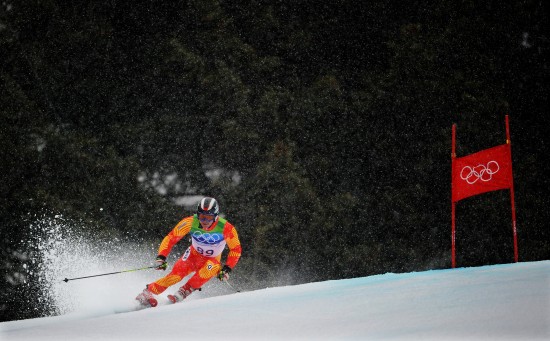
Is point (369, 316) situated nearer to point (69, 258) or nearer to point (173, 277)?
point (173, 277)

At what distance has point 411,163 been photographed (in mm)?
17828

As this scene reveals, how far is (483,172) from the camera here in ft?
29.0

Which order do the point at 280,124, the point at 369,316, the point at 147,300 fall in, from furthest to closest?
the point at 280,124 → the point at 147,300 → the point at 369,316

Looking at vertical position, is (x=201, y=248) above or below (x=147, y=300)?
above

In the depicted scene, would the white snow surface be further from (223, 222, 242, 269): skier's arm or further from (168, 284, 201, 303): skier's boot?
(223, 222, 242, 269): skier's arm

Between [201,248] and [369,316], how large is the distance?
4.53 meters

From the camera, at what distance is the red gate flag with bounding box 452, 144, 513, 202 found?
28.7ft

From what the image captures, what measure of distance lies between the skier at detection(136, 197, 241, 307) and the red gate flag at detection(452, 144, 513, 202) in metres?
2.79

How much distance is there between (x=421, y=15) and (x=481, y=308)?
15382 millimetres

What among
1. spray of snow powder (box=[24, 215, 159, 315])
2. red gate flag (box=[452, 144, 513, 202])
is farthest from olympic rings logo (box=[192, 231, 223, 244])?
spray of snow powder (box=[24, 215, 159, 315])

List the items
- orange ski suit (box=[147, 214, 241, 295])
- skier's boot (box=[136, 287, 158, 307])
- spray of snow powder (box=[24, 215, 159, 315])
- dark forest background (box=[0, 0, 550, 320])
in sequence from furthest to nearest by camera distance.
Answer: dark forest background (box=[0, 0, 550, 320])
spray of snow powder (box=[24, 215, 159, 315])
orange ski suit (box=[147, 214, 241, 295])
skier's boot (box=[136, 287, 158, 307])

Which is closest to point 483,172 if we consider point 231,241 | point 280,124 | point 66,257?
point 231,241

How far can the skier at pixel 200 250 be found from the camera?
8.22 m

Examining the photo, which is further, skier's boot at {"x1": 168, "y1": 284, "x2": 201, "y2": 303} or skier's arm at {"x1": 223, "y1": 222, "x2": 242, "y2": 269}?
skier's arm at {"x1": 223, "y1": 222, "x2": 242, "y2": 269}
